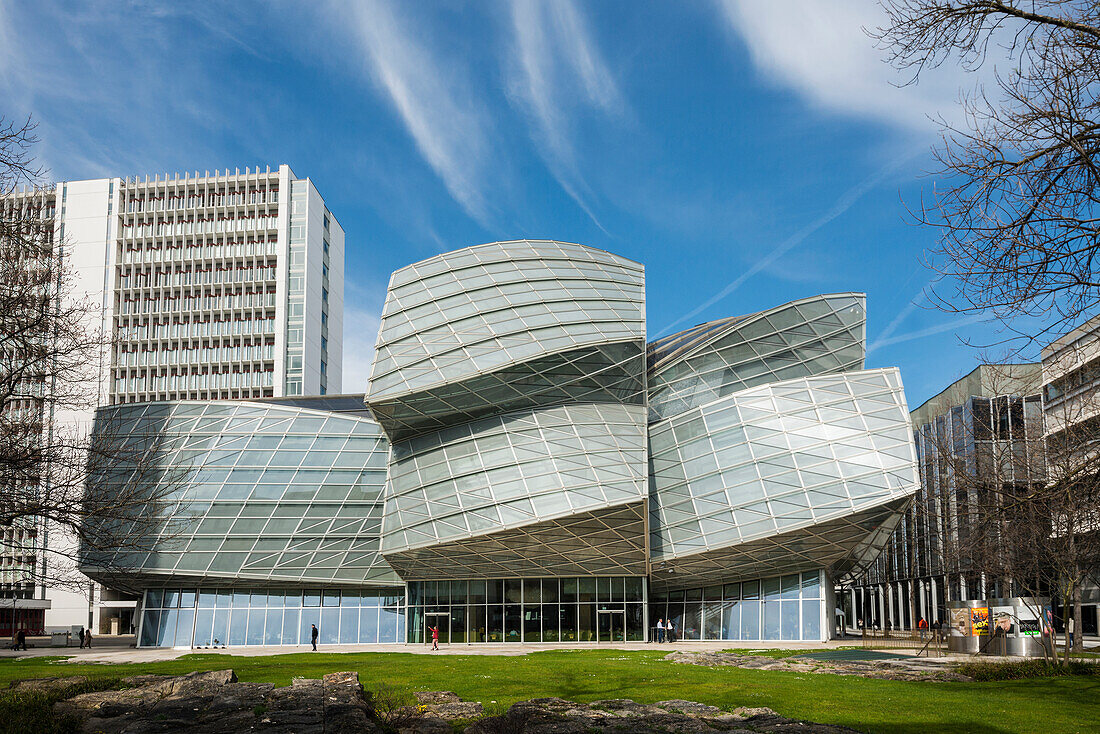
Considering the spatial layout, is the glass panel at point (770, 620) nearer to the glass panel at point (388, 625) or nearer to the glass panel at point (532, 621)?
the glass panel at point (532, 621)

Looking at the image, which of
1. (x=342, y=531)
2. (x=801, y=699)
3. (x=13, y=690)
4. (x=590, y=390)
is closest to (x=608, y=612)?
(x=590, y=390)

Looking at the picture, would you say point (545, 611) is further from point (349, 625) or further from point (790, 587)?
point (790, 587)

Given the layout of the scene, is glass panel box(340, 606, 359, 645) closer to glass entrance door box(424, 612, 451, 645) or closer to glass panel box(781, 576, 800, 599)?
glass entrance door box(424, 612, 451, 645)

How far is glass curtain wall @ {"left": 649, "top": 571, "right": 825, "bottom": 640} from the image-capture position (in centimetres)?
4856

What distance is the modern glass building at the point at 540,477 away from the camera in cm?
4691

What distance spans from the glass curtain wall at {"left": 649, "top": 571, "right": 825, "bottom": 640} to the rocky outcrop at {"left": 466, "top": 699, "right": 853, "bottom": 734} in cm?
3366

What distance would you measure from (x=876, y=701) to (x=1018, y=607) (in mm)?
20941

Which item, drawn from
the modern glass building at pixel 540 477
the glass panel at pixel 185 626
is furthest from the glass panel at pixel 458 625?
the glass panel at pixel 185 626

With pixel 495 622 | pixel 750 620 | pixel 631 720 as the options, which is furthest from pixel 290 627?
pixel 631 720

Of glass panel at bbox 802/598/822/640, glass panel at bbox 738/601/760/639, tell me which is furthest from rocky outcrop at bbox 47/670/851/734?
glass panel at bbox 738/601/760/639

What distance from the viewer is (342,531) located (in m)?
52.6

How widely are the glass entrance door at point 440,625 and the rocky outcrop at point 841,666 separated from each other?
2123cm

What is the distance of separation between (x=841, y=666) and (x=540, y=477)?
21605 millimetres

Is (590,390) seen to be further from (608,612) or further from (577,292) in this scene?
(608,612)
